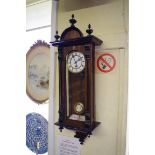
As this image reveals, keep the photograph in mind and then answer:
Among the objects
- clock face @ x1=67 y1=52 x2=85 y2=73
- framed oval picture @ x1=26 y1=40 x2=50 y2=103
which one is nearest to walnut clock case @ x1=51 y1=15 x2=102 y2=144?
clock face @ x1=67 y1=52 x2=85 y2=73

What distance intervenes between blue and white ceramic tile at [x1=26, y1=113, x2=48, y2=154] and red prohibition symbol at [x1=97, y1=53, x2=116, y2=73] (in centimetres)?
81

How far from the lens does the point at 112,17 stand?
112 cm

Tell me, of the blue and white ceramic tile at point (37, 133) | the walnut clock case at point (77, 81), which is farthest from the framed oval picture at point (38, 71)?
the walnut clock case at point (77, 81)

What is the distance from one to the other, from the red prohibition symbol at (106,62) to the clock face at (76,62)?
0.40ft

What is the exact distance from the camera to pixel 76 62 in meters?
1.18

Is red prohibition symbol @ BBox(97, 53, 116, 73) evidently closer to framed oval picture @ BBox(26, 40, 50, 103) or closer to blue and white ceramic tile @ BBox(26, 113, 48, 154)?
framed oval picture @ BBox(26, 40, 50, 103)

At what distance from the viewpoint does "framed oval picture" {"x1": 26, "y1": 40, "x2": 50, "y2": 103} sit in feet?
5.27

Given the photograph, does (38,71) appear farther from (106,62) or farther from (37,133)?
(106,62)

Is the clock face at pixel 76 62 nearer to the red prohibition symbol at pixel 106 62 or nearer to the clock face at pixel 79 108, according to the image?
the red prohibition symbol at pixel 106 62

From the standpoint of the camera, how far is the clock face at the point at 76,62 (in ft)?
3.78

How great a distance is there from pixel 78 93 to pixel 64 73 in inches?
7.1

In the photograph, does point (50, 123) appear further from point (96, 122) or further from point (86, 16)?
point (86, 16)

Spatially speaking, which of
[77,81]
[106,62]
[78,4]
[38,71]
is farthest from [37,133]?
[78,4]
